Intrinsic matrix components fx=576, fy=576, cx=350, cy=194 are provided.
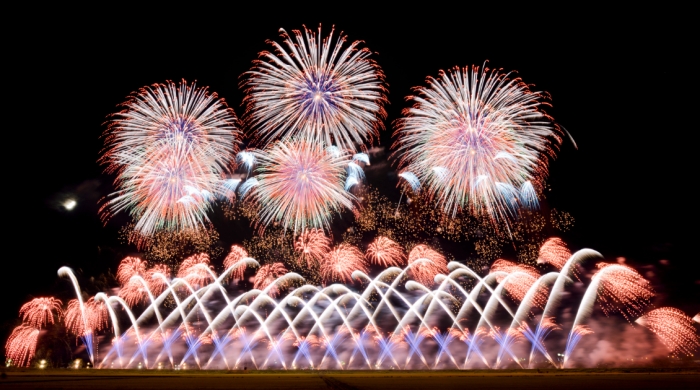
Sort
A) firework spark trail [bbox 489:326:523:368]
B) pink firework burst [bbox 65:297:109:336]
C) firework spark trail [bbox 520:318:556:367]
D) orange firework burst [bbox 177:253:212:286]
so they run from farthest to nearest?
1. pink firework burst [bbox 65:297:109:336]
2. firework spark trail [bbox 489:326:523:368]
3. firework spark trail [bbox 520:318:556:367]
4. orange firework burst [bbox 177:253:212:286]

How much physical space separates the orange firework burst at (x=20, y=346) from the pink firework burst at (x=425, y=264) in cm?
4832

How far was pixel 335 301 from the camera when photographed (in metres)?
46.9

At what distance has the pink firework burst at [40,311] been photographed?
65125mm


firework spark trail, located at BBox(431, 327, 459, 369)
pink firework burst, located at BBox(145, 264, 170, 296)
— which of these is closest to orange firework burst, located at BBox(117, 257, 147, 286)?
pink firework burst, located at BBox(145, 264, 170, 296)

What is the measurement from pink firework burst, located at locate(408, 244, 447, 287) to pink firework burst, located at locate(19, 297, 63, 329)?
46281 millimetres

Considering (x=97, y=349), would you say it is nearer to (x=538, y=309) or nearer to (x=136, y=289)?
(x=136, y=289)

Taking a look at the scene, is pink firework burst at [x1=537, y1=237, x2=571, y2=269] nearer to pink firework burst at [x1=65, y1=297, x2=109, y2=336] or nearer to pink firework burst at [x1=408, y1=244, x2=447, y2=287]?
pink firework burst at [x1=408, y1=244, x2=447, y2=287]

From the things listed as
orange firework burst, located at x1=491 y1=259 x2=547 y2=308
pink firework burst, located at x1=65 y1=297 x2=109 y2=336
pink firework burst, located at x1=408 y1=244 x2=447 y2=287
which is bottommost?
pink firework burst, located at x1=65 y1=297 x2=109 y2=336

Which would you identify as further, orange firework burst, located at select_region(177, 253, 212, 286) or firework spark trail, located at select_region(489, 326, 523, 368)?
firework spark trail, located at select_region(489, 326, 523, 368)

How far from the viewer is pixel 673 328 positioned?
57.1 m

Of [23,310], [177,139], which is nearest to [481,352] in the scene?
[177,139]

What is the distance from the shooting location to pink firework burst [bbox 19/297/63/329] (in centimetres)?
6512

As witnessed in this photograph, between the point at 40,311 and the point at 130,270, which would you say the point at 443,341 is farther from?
the point at 40,311

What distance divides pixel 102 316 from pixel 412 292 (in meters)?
37.0
